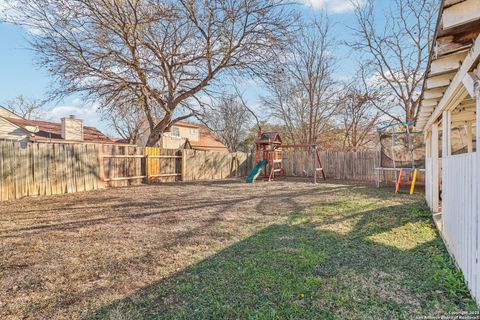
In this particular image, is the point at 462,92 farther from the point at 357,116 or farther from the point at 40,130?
the point at 40,130

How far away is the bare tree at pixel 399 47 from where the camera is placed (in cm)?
1159

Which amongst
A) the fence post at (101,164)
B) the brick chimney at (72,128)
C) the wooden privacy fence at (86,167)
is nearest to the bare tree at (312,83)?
the wooden privacy fence at (86,167)

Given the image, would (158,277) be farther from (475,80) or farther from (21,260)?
(475,80)

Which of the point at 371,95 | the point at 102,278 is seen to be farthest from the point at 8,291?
the point at 371,95

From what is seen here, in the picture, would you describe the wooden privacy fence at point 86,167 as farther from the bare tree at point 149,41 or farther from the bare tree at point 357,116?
the bare tree at point 357,116

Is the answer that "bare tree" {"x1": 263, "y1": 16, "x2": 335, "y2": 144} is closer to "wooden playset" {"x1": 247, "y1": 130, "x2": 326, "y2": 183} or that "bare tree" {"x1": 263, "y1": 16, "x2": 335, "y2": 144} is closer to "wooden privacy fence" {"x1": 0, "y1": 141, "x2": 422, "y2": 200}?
"wooden privacy fence" {"x1": 0, "y1": 141, "x2": 422, "y2": 200}

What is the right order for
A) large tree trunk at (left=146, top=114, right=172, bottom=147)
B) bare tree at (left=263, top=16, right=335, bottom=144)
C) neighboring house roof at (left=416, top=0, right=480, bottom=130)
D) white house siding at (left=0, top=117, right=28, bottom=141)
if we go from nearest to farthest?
neighboring house roof at (left=416, top=0, right=480, bottom=130), large tree trunk at (left=146, top=114, right=172, bottom=147), white house siding at (left=0, top=117, right=28, bottom=141), bare tree at (left=263, top=16, right=335, bottom=144)

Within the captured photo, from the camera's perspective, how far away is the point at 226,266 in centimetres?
253

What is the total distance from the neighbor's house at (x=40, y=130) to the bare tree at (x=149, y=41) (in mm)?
6405

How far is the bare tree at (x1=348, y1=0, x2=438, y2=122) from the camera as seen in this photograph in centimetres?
1159

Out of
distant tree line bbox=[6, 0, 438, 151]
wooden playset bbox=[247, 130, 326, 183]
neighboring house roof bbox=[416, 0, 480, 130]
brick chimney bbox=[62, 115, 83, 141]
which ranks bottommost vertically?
wooden playset bbox=[247, 130, 326, 183]

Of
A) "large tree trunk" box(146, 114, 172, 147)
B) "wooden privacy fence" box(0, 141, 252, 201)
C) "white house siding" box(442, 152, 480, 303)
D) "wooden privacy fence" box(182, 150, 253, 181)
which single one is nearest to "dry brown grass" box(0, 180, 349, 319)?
"wooden privacy fence" box(0, 141, 252, 201)

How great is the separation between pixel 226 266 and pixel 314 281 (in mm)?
806

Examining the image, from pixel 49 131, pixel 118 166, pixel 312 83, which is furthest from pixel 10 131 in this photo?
pixel 312 83
